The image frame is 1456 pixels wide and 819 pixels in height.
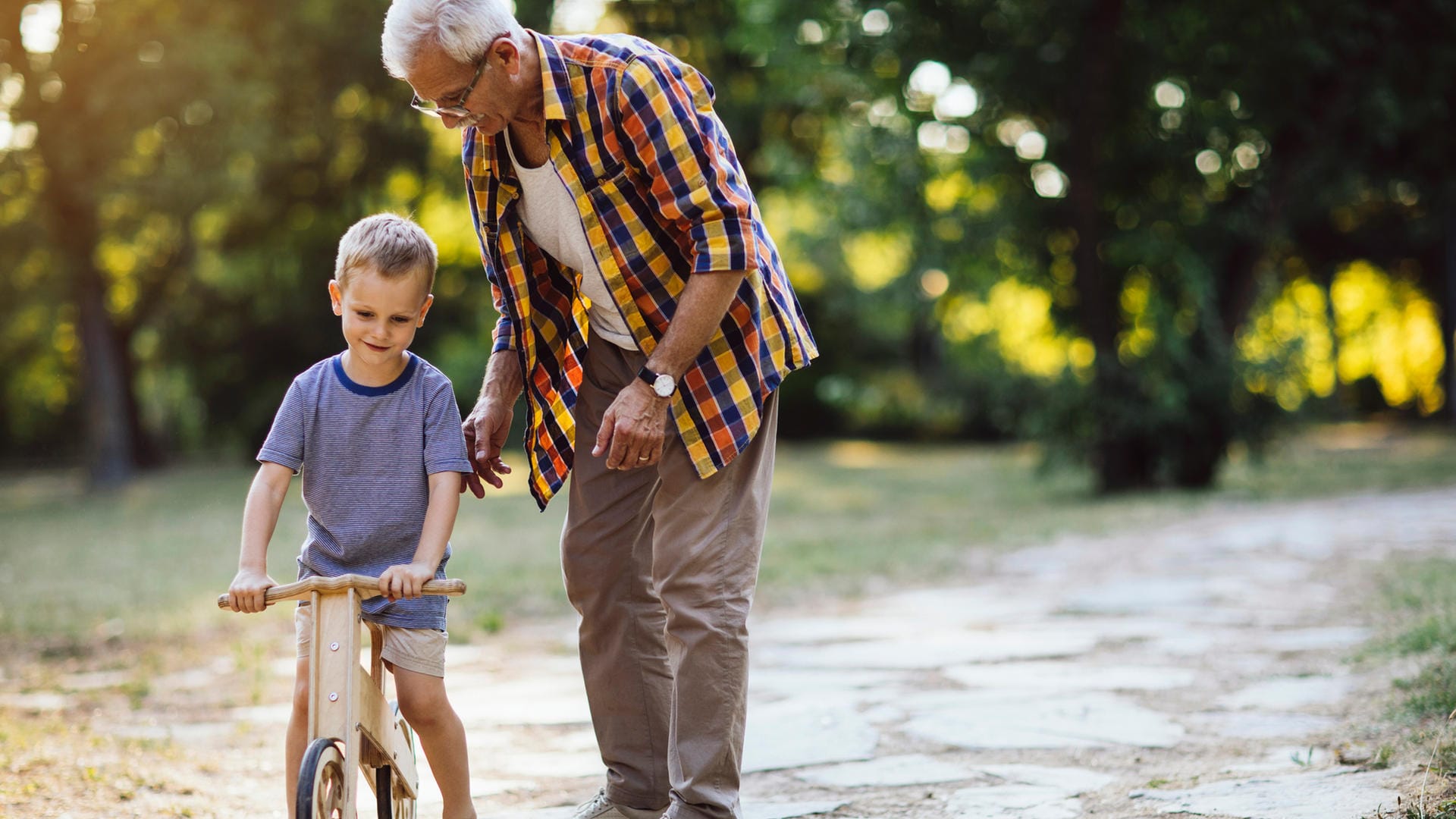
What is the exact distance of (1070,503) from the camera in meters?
11.1

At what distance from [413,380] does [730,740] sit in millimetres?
913

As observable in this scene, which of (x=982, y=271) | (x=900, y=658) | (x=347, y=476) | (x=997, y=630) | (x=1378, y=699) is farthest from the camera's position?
(x=982, y=271)

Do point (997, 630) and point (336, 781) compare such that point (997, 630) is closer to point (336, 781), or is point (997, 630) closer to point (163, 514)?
point (336, 781)

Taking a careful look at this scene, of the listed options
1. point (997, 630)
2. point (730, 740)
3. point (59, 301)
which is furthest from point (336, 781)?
point (59, 301)

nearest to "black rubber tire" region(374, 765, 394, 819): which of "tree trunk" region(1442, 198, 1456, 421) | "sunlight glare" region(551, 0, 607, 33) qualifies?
"sunlight glare" region(551, 0, 607, 33)

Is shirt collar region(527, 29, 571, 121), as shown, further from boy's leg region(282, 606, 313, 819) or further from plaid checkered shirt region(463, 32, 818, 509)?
boy's leg region(282, 606, 313, 819)

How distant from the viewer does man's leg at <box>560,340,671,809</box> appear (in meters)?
2.88

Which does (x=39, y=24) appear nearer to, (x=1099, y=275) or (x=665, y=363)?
(x=1099, y=275)

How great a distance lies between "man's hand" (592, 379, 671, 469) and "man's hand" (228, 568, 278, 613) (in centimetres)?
62

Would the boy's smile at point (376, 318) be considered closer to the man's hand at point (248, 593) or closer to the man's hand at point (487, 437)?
the man's hand at point (487, 437)

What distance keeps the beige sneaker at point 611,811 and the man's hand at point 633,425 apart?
838mm

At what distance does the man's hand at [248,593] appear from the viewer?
2.32 meters

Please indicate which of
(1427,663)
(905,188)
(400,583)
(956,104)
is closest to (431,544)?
(400,583)

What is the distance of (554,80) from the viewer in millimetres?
2508
